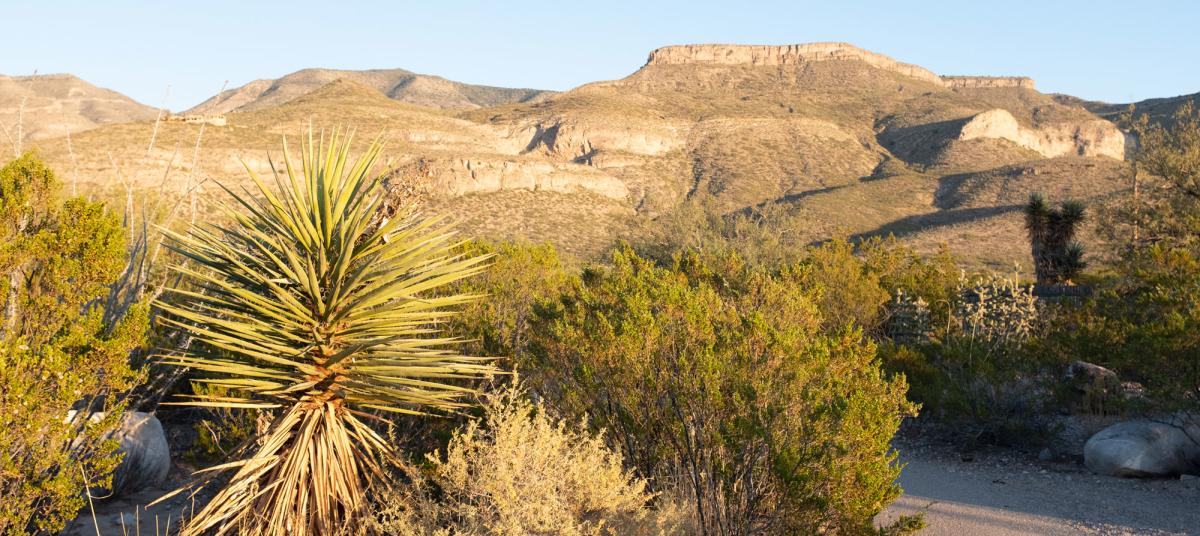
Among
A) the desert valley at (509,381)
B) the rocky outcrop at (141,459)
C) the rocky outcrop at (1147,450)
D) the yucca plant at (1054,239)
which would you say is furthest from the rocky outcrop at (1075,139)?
the rocky outcrop at (141,459)

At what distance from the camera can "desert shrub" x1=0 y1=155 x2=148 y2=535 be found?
4723 millimetres

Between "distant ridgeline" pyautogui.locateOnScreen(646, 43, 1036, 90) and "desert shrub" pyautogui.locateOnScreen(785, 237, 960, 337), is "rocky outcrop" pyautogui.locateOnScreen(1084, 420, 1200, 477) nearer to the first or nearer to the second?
"desert shrub" pyautogui.locateOnScreen(785, 237, 960, 337)

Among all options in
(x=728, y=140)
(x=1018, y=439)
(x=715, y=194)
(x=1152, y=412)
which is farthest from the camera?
(x=728, y=140)

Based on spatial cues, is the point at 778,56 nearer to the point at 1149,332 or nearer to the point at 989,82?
the point at 989,82

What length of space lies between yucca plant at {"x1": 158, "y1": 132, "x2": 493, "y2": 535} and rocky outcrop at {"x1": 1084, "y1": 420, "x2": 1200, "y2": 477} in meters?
8.24

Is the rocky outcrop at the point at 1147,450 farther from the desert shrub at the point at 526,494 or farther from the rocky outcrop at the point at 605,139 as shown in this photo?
the rocky outcrop at the point at 605,139

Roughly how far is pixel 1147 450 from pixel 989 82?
127 metres

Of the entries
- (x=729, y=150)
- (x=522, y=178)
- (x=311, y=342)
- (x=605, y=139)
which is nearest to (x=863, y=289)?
(x=311, y=342)

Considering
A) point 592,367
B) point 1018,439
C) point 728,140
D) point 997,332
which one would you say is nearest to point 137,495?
point 592,367

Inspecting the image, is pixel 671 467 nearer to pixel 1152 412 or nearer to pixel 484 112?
pixel 1152 412

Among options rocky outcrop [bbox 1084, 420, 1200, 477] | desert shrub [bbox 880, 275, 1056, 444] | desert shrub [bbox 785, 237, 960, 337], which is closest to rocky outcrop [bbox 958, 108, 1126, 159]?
desert shrub [bbox 785, 237, 960, 337]

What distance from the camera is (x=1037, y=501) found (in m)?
8.48

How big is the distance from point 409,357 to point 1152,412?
962cm

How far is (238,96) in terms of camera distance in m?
170
